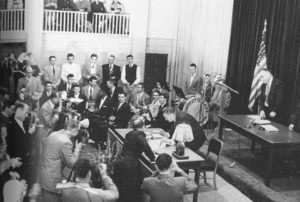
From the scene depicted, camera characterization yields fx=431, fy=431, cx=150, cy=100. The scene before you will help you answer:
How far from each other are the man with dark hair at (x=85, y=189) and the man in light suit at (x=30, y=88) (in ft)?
3.49

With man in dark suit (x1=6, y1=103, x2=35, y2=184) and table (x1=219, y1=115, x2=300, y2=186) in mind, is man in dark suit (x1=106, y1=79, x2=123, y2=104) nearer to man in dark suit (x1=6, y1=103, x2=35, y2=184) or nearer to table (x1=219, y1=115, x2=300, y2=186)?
table (x1=219, y1=115, x2=300, y2=186)

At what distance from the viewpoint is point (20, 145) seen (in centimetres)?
440

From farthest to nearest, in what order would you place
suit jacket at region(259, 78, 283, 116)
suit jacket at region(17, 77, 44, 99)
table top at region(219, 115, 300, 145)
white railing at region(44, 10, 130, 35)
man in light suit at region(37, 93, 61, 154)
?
suit jacket at region(259, 78, 283, 116)
white railing at region(44, 10, 130, 35)
table top at region(219, 115, 300, 145)
man in light suit at region(37, 93, 61, 154)
suit jacket at region(17, 77, 44, 99)

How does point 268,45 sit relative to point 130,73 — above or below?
above

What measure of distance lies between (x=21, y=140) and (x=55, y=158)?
0.42m

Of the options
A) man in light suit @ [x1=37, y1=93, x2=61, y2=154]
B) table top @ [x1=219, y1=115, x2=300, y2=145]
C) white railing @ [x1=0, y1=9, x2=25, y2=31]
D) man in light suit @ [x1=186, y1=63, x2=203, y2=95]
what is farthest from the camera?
man in light suit @ [x1=186, y1=63, x2=203, y2=95]

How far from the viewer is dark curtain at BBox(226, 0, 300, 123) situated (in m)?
7.34

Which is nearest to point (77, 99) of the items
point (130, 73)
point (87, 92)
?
point (87, 92)

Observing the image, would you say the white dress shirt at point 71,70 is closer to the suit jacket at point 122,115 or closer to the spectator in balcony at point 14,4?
the suit jacket at point 122,115

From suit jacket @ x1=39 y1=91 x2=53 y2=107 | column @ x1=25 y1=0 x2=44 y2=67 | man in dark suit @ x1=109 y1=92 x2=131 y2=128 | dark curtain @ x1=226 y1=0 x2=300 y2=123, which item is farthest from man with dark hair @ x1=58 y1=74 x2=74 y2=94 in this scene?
dark curtain @ x1=226 y1=0 x2=300 y2=123

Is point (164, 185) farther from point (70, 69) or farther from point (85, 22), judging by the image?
point (85, 22)

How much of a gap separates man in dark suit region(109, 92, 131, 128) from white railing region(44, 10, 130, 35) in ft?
4.37

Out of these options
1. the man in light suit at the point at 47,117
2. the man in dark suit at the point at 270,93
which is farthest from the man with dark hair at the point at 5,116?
the man in dark suit at the point at 270,93

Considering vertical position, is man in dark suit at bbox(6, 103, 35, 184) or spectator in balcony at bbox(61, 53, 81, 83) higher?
spectator in balcony at bbox(61, 53, 81, 83)
